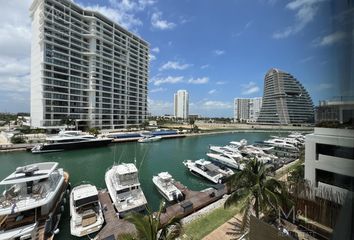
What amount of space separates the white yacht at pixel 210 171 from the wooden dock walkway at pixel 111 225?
20.6ft

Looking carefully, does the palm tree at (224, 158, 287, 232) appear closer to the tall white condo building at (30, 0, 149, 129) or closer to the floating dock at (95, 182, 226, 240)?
the floating dock at (95, 182, 226, 240)

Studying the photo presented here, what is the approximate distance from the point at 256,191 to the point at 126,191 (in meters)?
6.05

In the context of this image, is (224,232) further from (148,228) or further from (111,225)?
(111,225)

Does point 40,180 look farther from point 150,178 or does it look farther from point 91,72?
point 91,72

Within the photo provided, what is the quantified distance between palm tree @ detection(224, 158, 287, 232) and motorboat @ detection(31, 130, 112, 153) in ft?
73.6

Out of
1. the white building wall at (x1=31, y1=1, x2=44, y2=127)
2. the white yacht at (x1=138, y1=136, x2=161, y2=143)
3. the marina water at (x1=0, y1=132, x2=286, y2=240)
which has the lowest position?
the marina water at (x1=0, y1=132, x2=286, y2=240)

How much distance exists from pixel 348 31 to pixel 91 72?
39950 mm

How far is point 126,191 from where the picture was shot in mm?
8945

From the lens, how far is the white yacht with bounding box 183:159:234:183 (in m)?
12.1

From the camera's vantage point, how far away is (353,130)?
976mm

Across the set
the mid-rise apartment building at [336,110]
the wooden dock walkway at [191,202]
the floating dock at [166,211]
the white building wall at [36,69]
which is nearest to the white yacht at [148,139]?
the white building wall at [36,69]

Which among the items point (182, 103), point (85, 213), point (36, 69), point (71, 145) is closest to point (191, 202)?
point (85, 213)

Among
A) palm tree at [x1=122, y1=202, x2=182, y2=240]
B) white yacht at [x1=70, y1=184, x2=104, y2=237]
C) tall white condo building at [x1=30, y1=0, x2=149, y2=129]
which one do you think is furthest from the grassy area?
tall white condo building at [x1=30, y1=0, x2=149, y2=129]

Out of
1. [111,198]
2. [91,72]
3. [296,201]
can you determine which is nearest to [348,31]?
[296,201]
